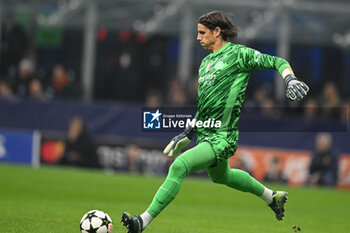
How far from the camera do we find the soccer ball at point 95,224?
8164 mm

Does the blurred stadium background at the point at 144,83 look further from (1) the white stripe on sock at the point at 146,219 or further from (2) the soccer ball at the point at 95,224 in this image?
(1) the white stripe on sock at the point at 146,219

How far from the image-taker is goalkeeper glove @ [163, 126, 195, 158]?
8.31m

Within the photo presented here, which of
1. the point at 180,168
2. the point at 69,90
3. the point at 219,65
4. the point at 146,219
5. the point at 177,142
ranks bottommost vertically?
the point at 146,219

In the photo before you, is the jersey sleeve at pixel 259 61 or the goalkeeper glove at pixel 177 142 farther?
the goalkeeper glove at pixel 177 142

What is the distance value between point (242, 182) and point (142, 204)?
16.6 feet

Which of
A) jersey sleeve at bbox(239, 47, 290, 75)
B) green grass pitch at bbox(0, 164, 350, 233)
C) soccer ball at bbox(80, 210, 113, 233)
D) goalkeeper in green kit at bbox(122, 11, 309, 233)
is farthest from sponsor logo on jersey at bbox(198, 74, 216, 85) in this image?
green grass pitch at bbox(0, 164, 350, 233)

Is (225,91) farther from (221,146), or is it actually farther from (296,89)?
(296,89)

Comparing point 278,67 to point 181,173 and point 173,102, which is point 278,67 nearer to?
point 181,173

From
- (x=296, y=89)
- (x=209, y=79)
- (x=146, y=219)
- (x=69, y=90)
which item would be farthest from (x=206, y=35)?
(x=69, y=90)

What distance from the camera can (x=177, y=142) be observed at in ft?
27.6

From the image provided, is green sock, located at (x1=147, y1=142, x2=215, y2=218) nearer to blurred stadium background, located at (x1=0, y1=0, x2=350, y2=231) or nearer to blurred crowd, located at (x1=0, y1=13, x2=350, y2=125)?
blurred stadium background, located at (x1=0, y1=0, x2=350, y2=231)

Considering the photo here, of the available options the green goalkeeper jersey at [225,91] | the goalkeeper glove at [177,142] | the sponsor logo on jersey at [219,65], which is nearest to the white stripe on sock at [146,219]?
the goalkeeper glove at [177,142]

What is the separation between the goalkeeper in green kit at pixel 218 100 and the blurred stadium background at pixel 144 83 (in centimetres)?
1015

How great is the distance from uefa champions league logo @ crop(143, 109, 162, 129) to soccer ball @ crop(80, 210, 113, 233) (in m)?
1.14
